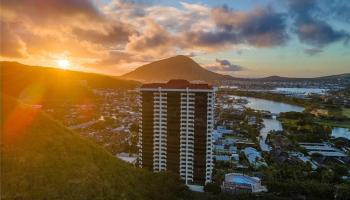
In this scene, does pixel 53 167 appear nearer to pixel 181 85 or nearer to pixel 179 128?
pixel 179 128

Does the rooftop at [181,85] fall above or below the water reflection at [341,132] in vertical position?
above

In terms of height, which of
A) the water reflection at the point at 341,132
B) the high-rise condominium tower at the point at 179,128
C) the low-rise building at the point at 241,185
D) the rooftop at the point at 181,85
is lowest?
the water reflection at the point at 341,132

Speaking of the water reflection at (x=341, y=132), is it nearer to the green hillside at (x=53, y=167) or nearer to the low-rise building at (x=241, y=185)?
the low-rise building at (x=241, y=185)

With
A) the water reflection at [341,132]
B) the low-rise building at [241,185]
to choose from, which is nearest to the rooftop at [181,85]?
the low-rise building at [241,185]

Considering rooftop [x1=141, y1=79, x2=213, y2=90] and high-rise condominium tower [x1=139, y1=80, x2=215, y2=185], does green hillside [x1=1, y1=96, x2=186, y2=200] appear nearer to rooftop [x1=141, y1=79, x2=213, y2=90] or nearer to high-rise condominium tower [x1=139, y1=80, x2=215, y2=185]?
high-rise condominium tower [x1=139, y1=80, x2=215, y2=185]

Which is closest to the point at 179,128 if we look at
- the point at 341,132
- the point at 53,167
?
the point at 53,167

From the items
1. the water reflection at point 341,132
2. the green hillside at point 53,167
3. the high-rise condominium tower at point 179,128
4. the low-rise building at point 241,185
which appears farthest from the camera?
the water reflection at point 341,132

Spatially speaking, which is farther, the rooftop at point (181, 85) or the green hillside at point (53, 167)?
the rooftop at point (181, 85)
